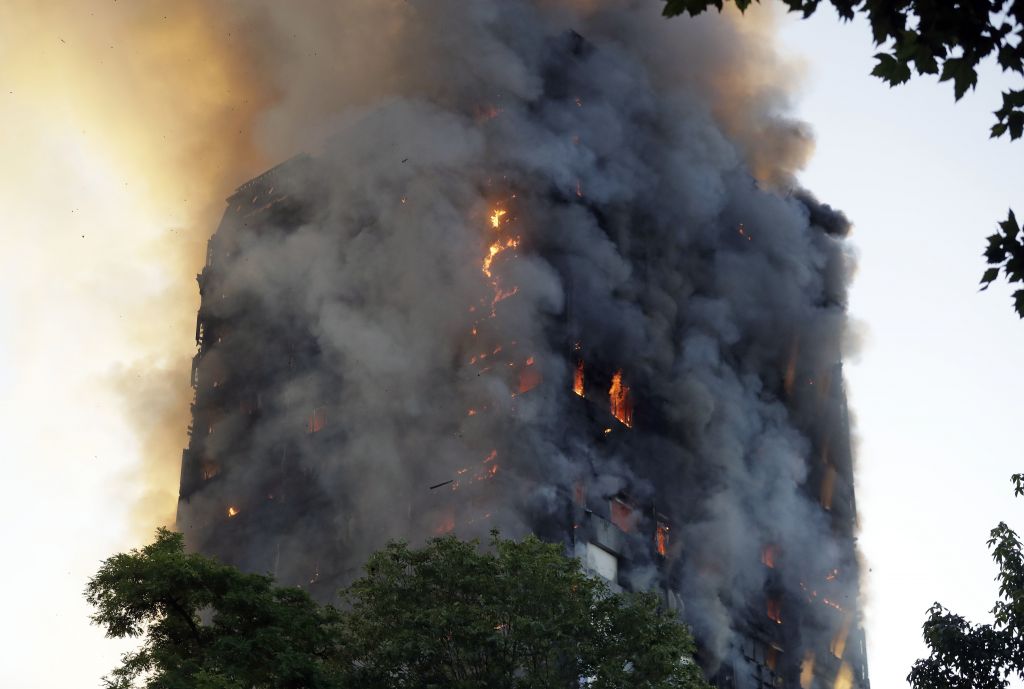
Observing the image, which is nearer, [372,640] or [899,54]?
[899,54]

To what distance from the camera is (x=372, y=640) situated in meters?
34.9

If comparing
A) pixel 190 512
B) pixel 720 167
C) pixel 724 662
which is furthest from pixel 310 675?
pixel 720 167

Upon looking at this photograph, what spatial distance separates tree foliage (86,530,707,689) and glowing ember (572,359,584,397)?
32618mm

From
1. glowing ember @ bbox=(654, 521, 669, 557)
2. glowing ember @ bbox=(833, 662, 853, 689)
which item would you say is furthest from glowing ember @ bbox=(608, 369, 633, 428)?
glowing ember @ bbox=(833, 662, 853, 689)

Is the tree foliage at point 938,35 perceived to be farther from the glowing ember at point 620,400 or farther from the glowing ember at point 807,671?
the glowing ember at point 807,671

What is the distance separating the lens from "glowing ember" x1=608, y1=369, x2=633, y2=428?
7269 cm

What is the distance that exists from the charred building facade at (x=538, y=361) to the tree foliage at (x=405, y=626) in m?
27.8

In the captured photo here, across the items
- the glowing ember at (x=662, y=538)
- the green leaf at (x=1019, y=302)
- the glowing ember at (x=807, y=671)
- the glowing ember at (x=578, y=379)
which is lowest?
the green leaf at (x=1019, y=302)

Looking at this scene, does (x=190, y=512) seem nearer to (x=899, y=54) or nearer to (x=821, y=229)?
(x=821, y=229)

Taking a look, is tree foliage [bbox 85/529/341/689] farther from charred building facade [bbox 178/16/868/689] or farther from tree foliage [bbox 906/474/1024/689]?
charred building facade [bbox 178/16/868/689]

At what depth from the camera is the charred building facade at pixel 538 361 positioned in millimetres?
68625

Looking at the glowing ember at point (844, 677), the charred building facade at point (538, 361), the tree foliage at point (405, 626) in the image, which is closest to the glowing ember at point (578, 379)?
the charred building facade at point (538, 361)

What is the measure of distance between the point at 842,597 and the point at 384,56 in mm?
41183

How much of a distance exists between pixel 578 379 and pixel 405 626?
36548 millimetres
